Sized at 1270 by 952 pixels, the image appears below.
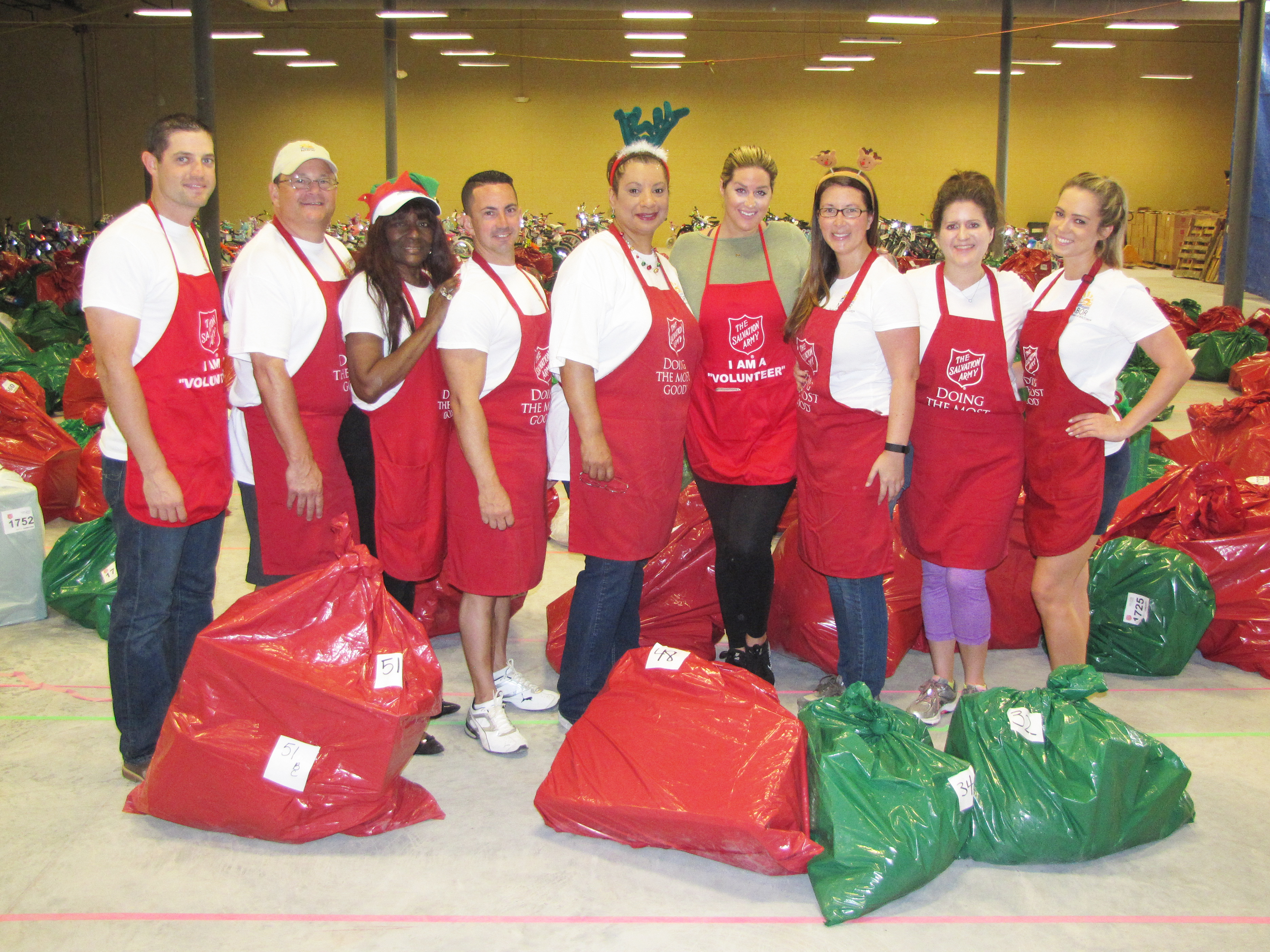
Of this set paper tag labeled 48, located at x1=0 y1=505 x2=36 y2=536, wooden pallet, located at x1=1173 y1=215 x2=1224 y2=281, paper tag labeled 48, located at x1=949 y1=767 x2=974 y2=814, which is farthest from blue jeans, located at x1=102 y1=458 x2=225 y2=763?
wooden pallet, located at x1=1173 y1=215 x2=1224 y2=281

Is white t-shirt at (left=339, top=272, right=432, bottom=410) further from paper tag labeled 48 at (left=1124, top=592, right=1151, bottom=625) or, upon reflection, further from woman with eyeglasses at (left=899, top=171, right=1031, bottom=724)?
paper tag labeled 48 at (left=1124, top=592, right=1151, bottom=625)

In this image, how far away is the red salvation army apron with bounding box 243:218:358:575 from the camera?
232 cm

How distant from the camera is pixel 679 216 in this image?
19.3 m

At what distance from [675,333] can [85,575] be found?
6.73 feet

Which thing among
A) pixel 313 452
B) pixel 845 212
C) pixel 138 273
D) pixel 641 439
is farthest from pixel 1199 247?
pixel 138 273

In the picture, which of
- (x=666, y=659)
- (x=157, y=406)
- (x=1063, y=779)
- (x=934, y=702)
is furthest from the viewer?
(x=934, y=702)

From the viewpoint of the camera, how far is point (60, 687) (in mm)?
2770

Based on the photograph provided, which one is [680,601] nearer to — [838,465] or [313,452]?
[838,465]

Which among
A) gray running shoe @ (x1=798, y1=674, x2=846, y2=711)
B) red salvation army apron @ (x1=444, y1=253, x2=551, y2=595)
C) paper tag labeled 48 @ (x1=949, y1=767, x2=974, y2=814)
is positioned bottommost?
gray running shoe @ (x1=798, y1=674, x2=846, y2=711)

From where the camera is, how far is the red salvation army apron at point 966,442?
2373 mm

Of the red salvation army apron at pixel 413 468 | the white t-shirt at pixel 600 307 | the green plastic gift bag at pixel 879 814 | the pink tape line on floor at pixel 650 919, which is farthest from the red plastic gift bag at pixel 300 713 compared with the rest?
the green plastic gift bag at pixel 879 814

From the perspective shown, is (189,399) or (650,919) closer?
(650,919)

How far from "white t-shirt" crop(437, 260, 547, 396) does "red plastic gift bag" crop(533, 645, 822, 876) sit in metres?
0.73

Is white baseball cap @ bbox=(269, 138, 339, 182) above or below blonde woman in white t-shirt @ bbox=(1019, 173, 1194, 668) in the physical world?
above
